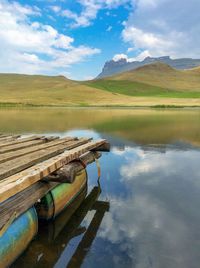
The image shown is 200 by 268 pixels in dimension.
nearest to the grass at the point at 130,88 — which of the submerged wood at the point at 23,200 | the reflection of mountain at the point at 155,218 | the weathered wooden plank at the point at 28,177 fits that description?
the reflection of mountain at the point at 155,218

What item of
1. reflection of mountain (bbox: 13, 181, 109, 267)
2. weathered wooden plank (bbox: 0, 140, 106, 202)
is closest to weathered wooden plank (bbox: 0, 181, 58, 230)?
weathered wooden plank (bbox: 0, 140, 106, 202)

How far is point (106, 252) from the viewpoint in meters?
7.23

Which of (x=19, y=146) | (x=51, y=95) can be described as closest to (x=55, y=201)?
(x=19, y=146)

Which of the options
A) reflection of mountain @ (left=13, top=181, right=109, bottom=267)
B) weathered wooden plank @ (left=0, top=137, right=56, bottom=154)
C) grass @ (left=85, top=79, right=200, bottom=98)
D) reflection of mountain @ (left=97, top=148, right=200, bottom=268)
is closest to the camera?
reflection of mountain @ (left=13, top=181, right=109, bottom=267)

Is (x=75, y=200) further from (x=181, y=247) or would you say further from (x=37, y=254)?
(x=181, y=247)

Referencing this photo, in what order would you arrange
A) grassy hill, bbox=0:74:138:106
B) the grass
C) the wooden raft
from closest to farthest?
the wooden raft < grassy hill, bbox=0:74:138:106 < the grass

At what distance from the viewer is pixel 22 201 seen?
691cm

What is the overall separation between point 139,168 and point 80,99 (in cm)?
10803

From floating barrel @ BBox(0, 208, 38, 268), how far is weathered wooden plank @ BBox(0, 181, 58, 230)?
1.03 feet

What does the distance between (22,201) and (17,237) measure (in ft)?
2.50

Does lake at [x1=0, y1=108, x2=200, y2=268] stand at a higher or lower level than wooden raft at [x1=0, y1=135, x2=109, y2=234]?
lower

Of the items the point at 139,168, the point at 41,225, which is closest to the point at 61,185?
the point at 41,225

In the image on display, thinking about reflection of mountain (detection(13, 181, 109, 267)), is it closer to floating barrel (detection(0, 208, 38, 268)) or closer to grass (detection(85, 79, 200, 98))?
floating barrel (detection(0, 208, 38, 268))

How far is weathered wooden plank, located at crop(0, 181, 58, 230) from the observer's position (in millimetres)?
6166
